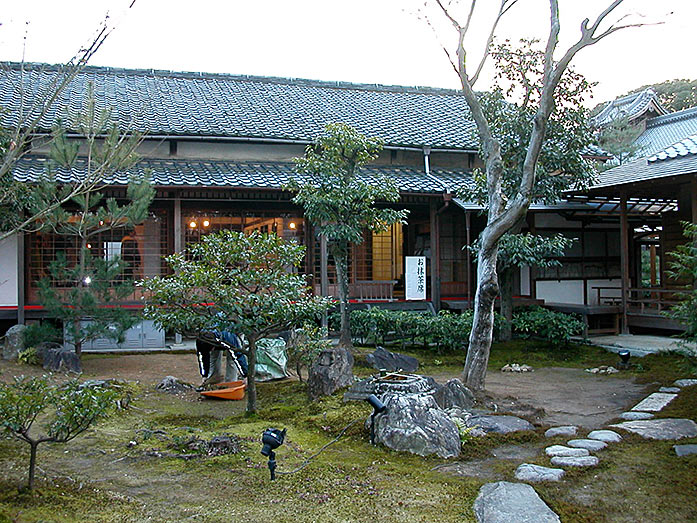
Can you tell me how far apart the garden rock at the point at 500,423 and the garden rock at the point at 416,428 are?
754 millimetres

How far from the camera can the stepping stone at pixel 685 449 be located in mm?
5883

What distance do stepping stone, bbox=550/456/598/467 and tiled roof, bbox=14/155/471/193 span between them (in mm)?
7428

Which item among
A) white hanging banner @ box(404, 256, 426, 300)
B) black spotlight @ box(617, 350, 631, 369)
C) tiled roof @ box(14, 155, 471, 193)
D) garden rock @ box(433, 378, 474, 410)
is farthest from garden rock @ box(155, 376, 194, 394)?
black spotlight @ box(617, 350, 631, 369)

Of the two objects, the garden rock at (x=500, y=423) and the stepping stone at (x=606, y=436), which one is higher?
the garden rock at (x=500, y=423)

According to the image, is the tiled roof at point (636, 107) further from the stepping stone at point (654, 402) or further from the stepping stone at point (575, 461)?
the stepping stone at point (575, 461)

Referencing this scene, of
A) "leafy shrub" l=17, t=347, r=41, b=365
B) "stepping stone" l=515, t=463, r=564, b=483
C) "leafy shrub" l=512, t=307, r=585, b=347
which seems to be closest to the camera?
"stepping stone" l=515, t=463, r=564, b=483

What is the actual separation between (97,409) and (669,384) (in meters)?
8.23

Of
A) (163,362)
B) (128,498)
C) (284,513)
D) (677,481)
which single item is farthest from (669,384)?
(163,362)

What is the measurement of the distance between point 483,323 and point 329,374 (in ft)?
7.38

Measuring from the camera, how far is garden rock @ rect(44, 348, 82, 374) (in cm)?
1095

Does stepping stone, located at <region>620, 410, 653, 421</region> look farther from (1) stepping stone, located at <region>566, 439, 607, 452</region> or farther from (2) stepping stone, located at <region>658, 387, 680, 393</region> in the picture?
(2) stepping stone, located at <region>658, 387, 680, 393</region>

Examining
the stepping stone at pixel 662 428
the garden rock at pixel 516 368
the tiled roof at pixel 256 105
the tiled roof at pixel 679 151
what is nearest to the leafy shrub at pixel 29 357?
the tiled roof at pixel 256 105

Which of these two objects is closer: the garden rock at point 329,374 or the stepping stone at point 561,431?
the stepping stone at point 561,431

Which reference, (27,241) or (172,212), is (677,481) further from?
(27,241)
